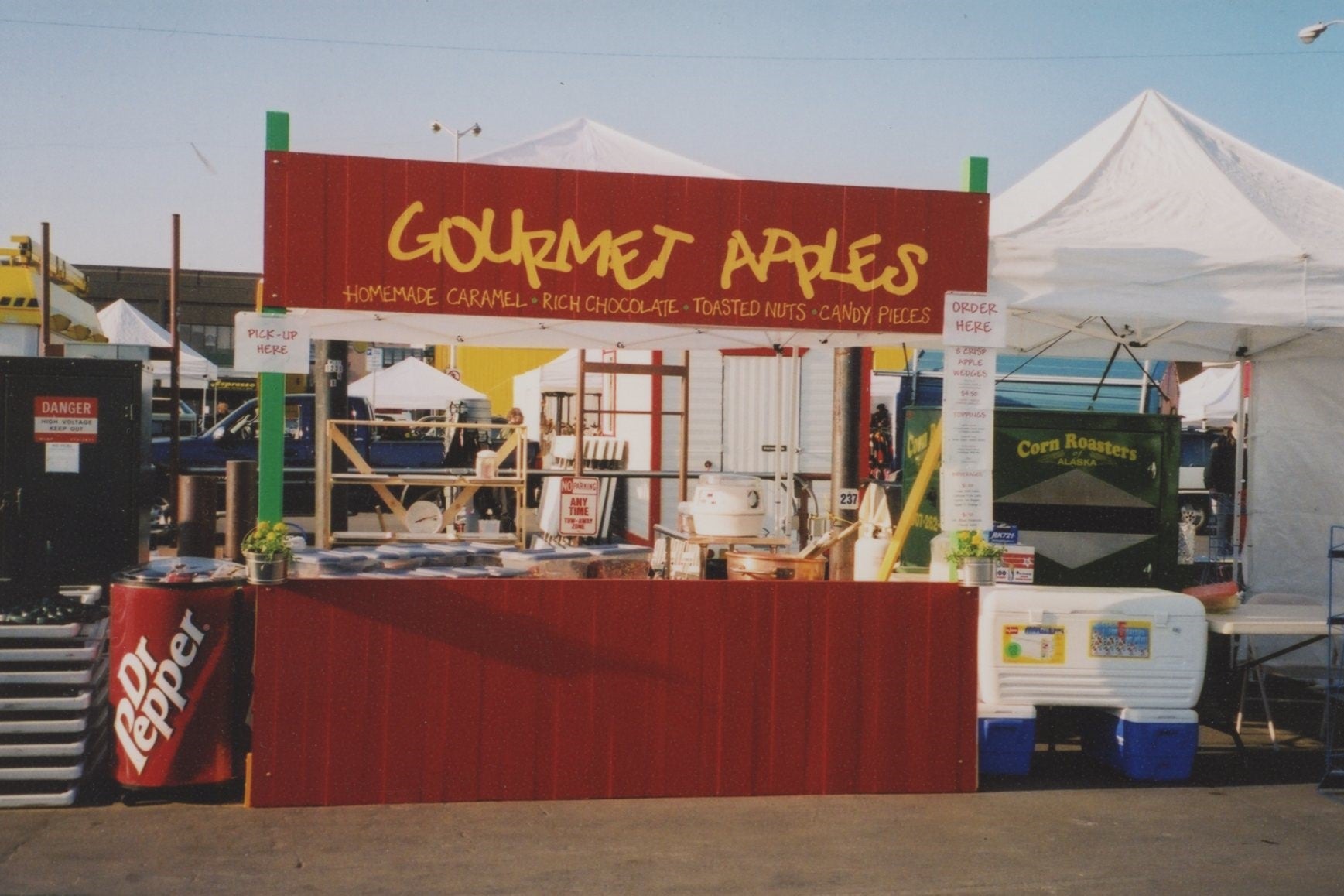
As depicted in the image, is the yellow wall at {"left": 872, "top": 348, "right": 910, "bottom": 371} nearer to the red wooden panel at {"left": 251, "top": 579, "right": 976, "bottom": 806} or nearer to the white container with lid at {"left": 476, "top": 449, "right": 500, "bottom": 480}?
the white container with lid at {"left": 476, "top": 449, "right": 500, "bottom": 480}

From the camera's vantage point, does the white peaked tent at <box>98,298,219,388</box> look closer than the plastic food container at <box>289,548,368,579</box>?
No

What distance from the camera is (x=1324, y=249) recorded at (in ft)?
24.3

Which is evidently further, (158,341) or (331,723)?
(158,341)

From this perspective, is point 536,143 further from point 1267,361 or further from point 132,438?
point 1267,361

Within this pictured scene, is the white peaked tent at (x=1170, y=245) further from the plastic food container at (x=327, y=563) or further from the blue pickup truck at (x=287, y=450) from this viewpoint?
the blue pickup truck at (x=287, y=450)

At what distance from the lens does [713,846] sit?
5.47 m

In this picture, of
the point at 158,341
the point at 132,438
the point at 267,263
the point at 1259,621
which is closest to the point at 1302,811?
the point at 1259,621

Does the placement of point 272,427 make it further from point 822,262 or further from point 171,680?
point 822,262

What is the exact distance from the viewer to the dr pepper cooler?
5.80 m

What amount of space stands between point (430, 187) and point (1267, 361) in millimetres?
6747

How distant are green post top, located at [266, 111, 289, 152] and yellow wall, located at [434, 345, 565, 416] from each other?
2511 cm

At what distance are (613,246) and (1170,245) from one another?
3429 mm

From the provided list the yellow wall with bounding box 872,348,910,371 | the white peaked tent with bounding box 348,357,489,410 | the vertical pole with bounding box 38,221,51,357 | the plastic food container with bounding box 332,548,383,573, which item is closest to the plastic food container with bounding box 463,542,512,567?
the plastic food container with bounding box 332,548,383,573

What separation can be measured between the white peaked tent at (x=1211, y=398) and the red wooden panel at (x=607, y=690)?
54.1ft
